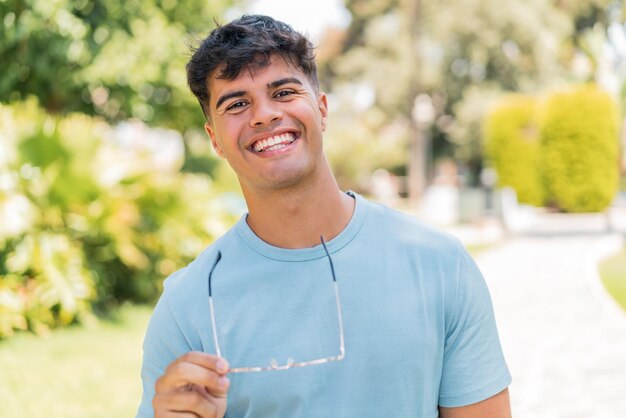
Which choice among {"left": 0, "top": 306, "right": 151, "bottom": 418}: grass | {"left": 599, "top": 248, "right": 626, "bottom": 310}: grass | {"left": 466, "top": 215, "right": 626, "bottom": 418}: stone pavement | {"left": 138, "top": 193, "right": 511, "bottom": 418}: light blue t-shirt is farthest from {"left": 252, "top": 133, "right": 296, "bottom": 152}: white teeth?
{"left": 599, "top": 248, "right": 626, "bottom": 310}: grass

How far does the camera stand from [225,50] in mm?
1846

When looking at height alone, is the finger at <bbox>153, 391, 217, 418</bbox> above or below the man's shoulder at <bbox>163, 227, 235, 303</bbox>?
below

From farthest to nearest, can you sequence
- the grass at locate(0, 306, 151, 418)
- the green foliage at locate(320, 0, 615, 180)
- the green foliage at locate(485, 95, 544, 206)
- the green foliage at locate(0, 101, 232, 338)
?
the green foliage at locate(320, 0, 615, 180) → the green foliage at locate(485, 95, 544, 206) → the green foliage at locate(0, 101, 232, 338) → the grass at locate(0, 306, 151, 418)

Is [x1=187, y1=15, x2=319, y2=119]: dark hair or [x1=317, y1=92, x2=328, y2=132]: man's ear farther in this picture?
[x1=317, y1=92, x2=328, y2=132]: man's ear

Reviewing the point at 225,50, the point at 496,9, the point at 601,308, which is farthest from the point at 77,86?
the point at 496,9

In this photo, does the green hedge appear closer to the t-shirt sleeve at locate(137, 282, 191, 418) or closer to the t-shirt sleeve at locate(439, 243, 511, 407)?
the t-shirt sleeve at locate(439, 243, 511, 407)

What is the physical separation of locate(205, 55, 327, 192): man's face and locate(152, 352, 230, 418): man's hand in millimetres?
516

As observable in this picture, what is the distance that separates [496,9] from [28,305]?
98.2ft

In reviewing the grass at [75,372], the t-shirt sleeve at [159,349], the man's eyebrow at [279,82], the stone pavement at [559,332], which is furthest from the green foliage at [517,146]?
the t-shirt sleeve at [159,349]

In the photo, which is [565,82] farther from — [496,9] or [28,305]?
[28,305]

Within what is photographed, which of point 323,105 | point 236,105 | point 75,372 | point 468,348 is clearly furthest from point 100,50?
point 468,348

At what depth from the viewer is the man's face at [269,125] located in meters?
1.84

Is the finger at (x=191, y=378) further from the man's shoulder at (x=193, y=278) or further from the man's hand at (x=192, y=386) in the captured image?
the man's shoulder at (x=193, y=278)

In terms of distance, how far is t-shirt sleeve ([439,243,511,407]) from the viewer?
5.82ft
